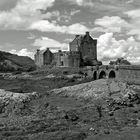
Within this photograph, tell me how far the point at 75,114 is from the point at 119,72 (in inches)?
1131

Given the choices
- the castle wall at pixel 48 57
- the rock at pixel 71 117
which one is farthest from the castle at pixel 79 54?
the rock at pixel 71 117

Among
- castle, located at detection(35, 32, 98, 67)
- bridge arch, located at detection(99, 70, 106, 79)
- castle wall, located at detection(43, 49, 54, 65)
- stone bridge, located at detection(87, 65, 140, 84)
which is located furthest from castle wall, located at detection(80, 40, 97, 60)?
bridge arch, located at detection(99, 70, 106, 79)

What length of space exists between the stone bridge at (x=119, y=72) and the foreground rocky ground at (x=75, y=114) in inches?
275

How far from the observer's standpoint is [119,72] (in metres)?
57.2

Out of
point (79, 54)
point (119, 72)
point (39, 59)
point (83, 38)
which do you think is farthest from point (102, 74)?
point (39, 59)

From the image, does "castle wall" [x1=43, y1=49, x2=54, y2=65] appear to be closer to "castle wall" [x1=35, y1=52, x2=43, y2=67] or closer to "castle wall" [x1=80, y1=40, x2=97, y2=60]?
"castle wall" [x1=35, y1=52, x2=43, y2=67]

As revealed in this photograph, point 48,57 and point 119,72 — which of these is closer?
point 119,72

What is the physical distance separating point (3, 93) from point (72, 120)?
1631 centimetres

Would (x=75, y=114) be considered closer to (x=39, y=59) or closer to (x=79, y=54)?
(x=79, y=54)

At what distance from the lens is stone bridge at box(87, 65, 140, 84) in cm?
5203

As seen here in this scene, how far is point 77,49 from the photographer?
90.6 metres

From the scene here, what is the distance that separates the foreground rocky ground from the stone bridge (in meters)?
6.99

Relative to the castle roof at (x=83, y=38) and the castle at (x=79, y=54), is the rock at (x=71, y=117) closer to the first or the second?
the castle at (x=79, y=54)

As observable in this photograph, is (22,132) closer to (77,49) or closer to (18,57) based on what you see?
(77,49)
